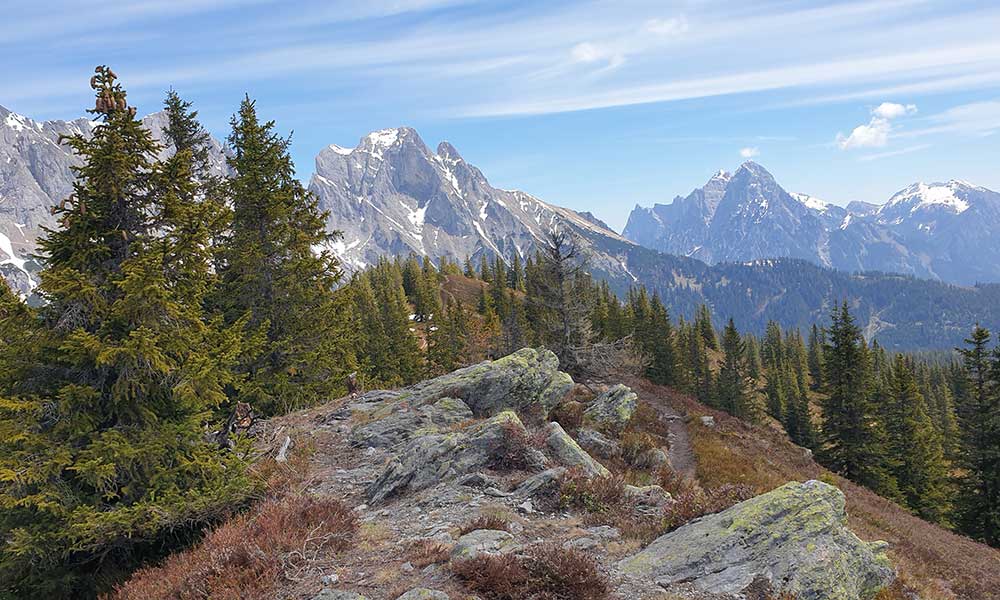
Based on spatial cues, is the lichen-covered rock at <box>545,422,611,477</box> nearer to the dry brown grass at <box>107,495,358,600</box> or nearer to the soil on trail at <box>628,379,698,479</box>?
the dry brown grass at <box>107,495,358,600</box>

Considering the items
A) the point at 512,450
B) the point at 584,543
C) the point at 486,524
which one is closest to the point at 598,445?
the point at 512,450

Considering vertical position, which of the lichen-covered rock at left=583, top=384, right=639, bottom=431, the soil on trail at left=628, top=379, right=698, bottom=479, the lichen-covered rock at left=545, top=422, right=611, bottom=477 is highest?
the lichen-covered rock at left=545, top=422, right=611, bottom=477

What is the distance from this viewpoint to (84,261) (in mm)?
11508

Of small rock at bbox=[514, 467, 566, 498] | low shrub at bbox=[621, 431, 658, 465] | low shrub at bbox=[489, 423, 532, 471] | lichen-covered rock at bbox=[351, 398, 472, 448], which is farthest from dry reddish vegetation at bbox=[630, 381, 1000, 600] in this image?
lichen-covered rock at bbox=[351, 398, 472, 448]

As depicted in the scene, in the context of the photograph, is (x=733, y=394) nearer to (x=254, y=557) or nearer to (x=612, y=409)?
(x=612, y=409)

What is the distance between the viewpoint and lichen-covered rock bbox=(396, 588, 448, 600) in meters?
6.64

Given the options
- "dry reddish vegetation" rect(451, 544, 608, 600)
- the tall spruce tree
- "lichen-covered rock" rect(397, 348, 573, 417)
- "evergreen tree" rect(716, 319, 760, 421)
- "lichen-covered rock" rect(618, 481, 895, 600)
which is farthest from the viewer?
"evergreen tree" rect(716, 319, 760, 421)

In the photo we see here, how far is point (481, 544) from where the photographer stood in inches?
328

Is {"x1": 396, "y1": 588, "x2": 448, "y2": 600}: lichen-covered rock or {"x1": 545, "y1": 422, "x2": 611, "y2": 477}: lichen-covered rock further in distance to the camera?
{"x1": 545, "y1": 422, "x2": 611, "y2": 477}: lichen-covered rock

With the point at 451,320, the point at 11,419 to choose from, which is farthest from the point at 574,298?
the point at 451,320

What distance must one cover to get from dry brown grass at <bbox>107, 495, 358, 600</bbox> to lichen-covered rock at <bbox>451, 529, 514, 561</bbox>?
2.18 metres

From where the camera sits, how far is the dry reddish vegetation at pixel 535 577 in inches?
271

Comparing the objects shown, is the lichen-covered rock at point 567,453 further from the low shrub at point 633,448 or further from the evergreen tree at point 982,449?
the evergreen tree at point 982,449

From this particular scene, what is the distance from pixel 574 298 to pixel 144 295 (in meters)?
25.5
